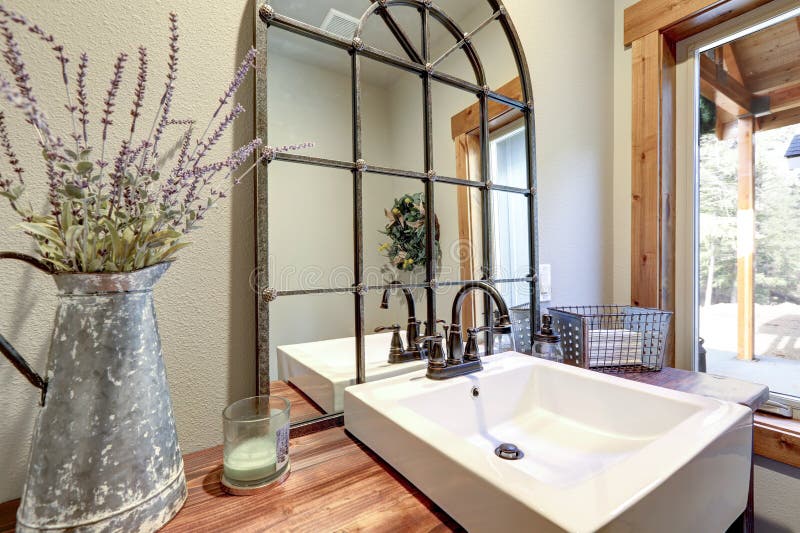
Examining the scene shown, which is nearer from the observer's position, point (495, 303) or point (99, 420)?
point (99, 420)

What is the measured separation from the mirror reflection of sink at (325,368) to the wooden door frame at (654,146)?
3.88 ft

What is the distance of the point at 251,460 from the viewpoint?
0.59m

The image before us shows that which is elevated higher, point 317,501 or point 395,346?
point 395,346

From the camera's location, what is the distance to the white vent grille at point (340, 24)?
0.84 meters

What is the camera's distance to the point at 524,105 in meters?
1.21

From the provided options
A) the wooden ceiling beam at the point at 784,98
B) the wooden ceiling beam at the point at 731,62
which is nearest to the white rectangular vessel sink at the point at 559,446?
the wooden ceiling beam at the point at 784,98

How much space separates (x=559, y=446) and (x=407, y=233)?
61 cm

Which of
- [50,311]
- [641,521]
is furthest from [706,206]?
[50,311]

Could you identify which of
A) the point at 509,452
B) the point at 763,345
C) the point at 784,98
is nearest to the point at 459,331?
the point at 509,452

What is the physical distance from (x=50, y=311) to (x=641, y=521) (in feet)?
→ 2.88

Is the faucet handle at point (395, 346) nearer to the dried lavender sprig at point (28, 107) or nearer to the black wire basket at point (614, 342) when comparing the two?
the black wire basket at point (614, 342)

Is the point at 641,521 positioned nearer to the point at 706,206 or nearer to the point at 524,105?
the point at 524,105

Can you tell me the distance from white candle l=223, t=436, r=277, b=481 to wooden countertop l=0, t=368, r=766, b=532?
28mm

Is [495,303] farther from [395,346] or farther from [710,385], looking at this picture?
[710,385]
